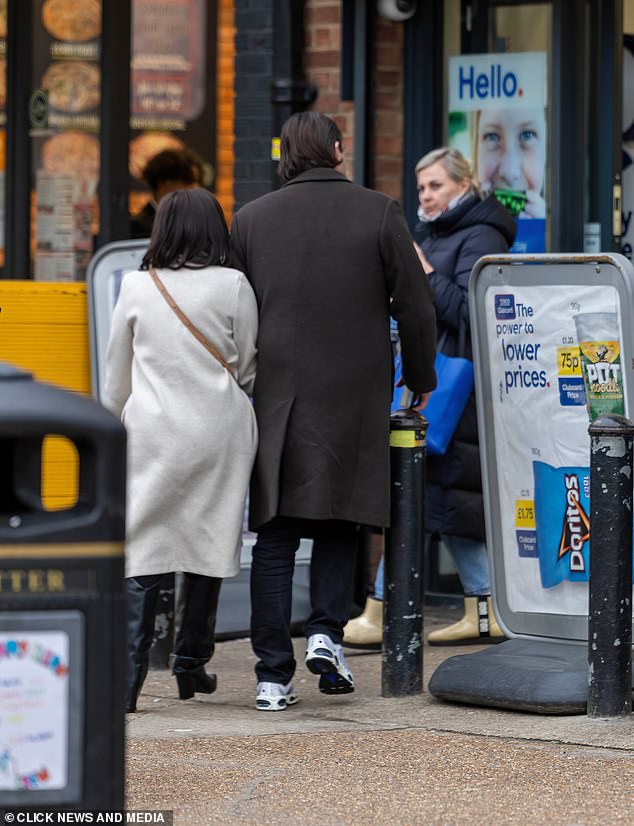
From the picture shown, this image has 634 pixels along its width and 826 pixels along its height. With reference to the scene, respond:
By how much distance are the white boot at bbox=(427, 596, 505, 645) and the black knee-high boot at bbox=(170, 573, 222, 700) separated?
1.41 metres

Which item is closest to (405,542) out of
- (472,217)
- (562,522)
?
(562,522)

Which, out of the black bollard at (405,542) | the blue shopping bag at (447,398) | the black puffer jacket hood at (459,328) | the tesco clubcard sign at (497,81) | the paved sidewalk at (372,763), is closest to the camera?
the paved sidewalk at (372,763)

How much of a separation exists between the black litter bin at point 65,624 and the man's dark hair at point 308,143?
8.08 ft

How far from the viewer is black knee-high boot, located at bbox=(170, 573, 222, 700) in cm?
570

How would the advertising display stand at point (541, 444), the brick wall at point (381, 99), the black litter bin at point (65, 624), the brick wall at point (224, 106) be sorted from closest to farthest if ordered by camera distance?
the black litter bin at point (65, 624) → the advertising display stand at point (541, 444) → the brick wall at point (381, 99) → the brick wall at point (224, 106)

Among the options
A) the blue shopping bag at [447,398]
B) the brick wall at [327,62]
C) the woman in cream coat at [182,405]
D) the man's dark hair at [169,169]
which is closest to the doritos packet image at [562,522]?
the blue shopping bag at [447,398]

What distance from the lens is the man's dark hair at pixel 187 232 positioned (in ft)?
18.2

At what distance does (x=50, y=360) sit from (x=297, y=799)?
263cm

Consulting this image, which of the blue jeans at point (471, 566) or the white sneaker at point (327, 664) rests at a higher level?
the blue jeans at point (471, 566)

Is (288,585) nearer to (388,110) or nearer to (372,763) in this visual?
(372,763)

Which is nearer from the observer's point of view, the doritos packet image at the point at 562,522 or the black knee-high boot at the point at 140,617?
the black knee-high boot at the point at 140,617

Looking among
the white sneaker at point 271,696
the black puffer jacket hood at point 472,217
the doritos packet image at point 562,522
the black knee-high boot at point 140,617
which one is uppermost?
the black puffer jacket hood at point 472,217

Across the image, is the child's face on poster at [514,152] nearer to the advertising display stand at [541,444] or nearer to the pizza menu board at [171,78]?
the advertising display stand at [541,444]

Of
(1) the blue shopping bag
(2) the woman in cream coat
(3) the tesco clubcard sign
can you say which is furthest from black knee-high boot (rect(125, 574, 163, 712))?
(3) the tesco clubcard sign
